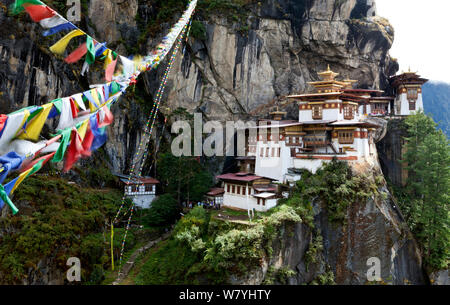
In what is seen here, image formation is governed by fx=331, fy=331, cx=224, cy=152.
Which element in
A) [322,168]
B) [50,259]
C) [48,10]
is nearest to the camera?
[48,10]

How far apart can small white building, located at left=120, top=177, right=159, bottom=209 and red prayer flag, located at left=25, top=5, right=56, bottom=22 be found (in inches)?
852

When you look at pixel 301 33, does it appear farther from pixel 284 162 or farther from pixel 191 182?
pixel 191 182

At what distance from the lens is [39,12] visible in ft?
34.0

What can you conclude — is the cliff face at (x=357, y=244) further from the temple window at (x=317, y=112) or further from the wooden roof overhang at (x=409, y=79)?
the wooden roof overhang at (x=409, y=79)

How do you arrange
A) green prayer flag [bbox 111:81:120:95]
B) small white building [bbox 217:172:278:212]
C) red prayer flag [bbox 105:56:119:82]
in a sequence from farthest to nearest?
small white building [bbox 217:172:278:212] → red prayer flag [bbox 105:56:119:82] → green prayer flag [bbox 111:81:120:95]

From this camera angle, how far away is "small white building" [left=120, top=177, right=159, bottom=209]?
3108 centimetres

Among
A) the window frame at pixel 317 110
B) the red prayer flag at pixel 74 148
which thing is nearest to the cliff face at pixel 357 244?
the window frame at pixel 317 110

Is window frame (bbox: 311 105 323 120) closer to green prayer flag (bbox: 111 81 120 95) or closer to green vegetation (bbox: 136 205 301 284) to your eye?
green vegetation (bbox: 136 205 301 284)

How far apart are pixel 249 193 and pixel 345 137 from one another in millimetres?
10425

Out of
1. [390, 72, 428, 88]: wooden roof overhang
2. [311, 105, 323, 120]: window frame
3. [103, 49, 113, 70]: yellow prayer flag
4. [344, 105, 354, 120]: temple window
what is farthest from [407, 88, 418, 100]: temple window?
[103, 49, 113, 70]: yellow prayer flag

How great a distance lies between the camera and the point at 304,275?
23.8 meters

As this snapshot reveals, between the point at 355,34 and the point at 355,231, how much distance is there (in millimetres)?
27024

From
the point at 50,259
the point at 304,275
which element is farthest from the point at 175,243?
the point at 304,275

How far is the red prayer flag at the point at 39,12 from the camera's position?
10.1m
